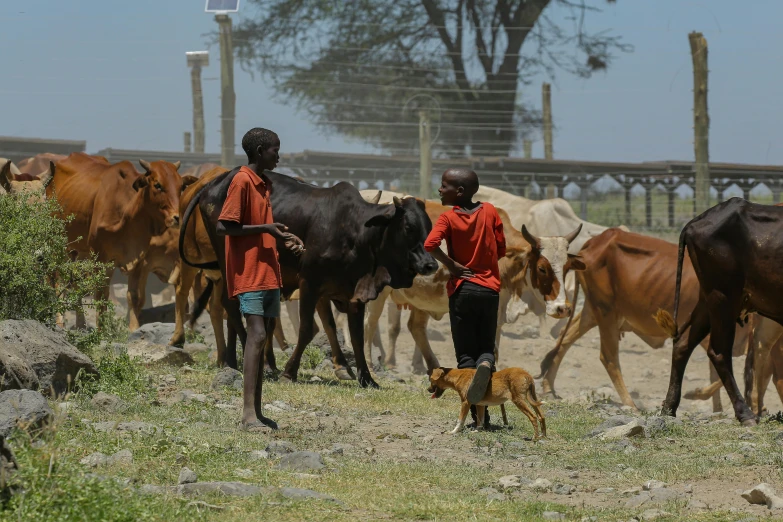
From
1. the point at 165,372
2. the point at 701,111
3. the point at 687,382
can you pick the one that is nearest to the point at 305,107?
the point at 701,111

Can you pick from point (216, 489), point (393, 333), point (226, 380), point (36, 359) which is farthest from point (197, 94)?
point (216, 489)

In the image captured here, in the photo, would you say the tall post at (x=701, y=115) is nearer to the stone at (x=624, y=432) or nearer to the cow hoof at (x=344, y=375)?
the cow hoof at (x=344, y=375)

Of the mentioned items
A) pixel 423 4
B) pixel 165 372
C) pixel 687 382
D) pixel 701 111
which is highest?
pixel 423 4

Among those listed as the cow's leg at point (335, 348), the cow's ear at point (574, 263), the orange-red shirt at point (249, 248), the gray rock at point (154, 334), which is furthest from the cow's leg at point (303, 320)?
the cow's ear at point (574, 263)

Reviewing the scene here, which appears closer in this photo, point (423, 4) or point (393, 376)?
point (393, 376)

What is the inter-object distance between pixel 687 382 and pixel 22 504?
1336 centimetres

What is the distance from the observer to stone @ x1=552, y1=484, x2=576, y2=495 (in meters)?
6.45

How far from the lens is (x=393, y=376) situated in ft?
42.2

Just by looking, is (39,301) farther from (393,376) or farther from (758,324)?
(758,324)

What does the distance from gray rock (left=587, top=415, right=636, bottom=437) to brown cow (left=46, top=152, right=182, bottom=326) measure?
6162 mm

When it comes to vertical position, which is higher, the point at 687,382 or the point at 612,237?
the point at 612,237

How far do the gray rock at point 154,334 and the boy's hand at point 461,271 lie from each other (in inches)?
209

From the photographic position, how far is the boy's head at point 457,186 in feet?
26.9

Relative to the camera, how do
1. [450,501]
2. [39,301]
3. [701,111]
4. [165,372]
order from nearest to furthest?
[450,501]
[39,301]
[165,372]
[701,111]
